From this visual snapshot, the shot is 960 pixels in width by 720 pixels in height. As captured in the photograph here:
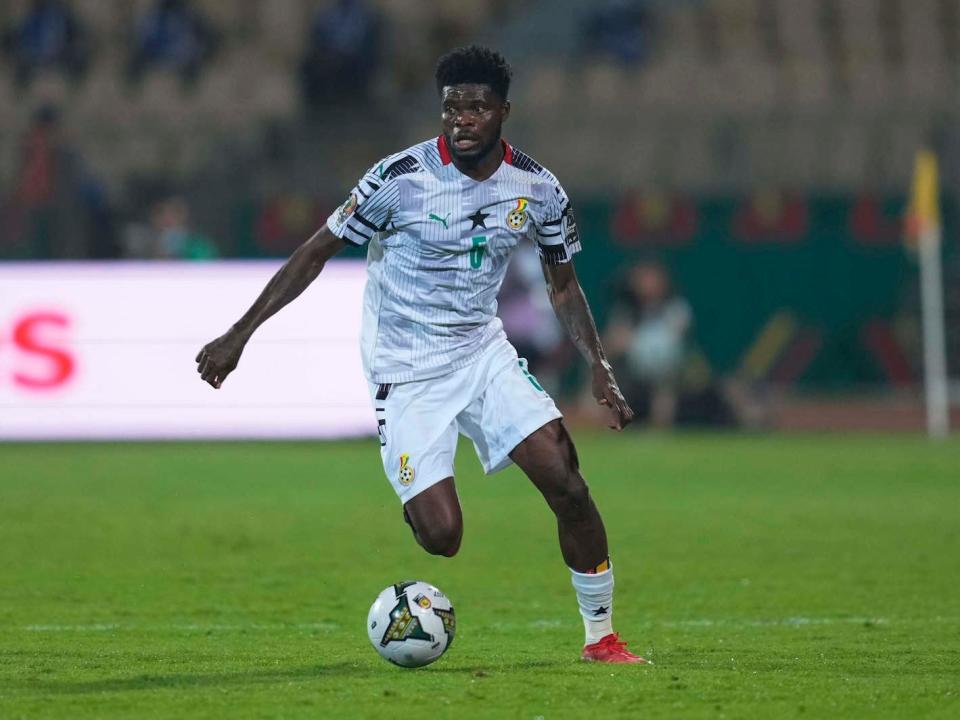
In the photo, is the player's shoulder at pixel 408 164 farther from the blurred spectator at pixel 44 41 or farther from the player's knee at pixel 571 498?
the blurred spectator at pixel 44 41

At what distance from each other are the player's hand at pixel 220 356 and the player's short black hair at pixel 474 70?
3.80 feet

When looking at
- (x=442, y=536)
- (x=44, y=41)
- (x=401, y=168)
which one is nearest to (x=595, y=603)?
(x=442, y=536)


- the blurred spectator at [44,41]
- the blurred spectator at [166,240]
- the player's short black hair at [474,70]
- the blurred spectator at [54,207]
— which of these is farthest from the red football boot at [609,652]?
the blurred spectator at [44,41]

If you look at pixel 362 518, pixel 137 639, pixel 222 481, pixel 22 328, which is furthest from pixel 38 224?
pixel 137 639

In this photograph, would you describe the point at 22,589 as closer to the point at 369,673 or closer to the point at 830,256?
the point at 369,673

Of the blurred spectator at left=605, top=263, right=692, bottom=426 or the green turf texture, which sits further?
the blurred spectator at left=605, top=263, right=692, bottom=426

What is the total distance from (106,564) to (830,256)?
45.8 ft

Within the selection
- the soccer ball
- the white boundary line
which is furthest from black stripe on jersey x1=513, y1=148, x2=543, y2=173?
the white boundary line

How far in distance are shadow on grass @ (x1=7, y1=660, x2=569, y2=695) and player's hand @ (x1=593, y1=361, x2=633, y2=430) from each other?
2.99 feet

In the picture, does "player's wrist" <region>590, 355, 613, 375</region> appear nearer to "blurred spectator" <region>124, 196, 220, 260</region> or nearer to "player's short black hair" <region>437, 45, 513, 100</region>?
"player's short black hair" <region>437, 45, 513, 100</region>

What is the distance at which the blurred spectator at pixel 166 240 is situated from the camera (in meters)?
18.2

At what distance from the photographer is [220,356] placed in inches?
252

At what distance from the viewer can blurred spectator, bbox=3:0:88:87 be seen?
22172 millimetres

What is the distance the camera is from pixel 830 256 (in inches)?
869
